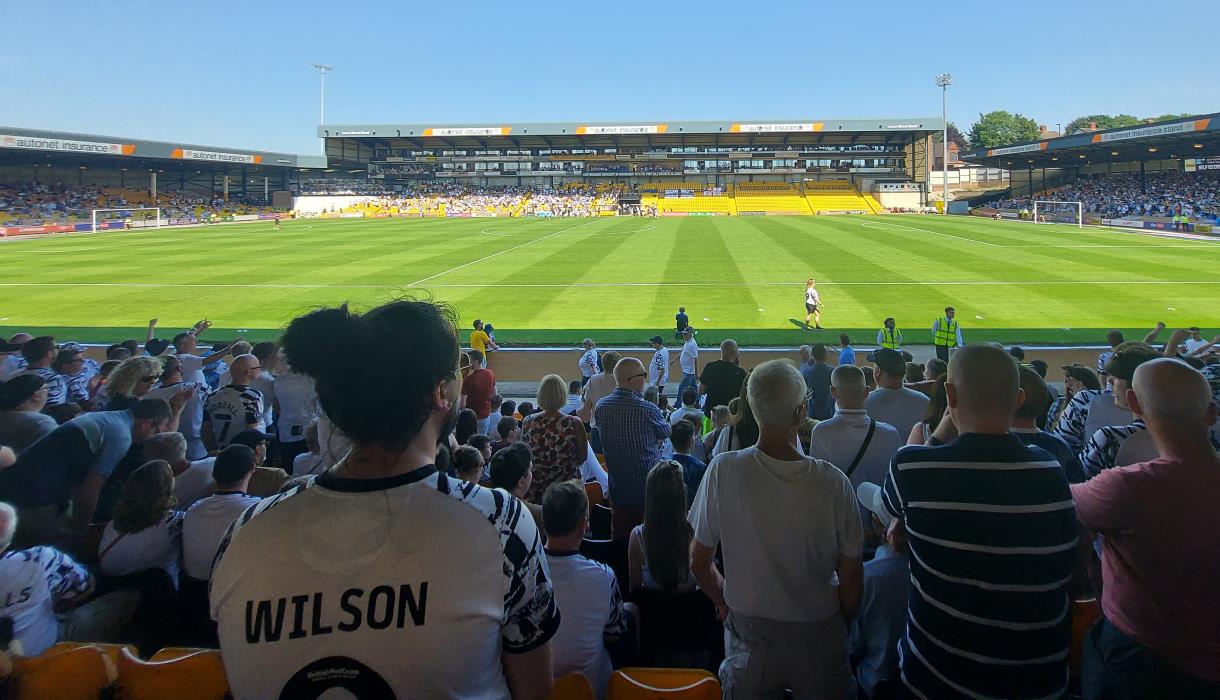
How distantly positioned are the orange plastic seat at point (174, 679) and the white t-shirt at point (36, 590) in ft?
2.36

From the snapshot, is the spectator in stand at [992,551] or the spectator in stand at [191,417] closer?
the spectator in stand at [992,551]

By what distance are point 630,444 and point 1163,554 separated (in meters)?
3.45

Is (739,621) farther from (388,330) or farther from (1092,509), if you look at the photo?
(388,330)

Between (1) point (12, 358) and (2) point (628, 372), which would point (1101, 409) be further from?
(1) point (12, 358)

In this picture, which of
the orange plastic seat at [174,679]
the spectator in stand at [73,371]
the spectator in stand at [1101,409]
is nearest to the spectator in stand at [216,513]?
the orange plastic seat at [174,679]

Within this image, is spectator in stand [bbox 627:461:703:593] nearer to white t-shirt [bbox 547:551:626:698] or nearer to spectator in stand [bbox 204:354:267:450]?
white t-shirt [bbox 547:551:626:698]

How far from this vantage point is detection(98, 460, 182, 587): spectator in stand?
3613mm

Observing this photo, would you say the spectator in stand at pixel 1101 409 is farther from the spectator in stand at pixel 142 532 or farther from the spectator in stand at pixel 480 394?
the spectator in stand at pixel 142 532

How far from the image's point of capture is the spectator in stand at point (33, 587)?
2988 mm

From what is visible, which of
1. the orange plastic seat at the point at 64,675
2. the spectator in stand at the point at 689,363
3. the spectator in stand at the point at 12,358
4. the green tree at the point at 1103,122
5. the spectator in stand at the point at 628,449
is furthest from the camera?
the green tree at the point at 1103,122

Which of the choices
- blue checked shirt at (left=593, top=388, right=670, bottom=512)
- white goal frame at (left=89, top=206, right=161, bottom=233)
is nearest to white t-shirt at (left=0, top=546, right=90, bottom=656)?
blue checked shirt at (left=593, top=388, right=670, bottom=512)

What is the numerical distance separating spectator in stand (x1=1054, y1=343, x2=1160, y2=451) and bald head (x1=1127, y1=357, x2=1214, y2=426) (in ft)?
8.03

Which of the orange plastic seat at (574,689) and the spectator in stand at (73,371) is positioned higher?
the spectator in stand at (73,371)

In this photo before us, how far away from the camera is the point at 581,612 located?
302 centimetres
